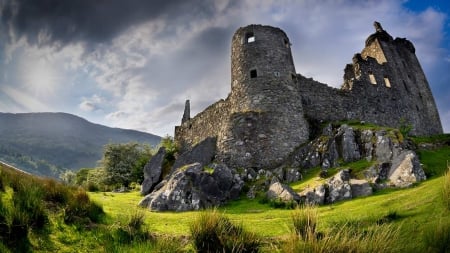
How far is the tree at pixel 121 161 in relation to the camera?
3484cm

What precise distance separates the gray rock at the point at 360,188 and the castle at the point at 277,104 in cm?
597

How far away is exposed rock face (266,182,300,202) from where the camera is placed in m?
11.6

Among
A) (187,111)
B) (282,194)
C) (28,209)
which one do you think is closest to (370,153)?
(282,194)

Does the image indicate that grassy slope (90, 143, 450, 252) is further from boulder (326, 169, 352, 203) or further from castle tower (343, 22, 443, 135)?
castle tower (343, 22, 443, 135)

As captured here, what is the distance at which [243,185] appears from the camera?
50.1 ft

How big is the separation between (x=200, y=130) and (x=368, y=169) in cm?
1503

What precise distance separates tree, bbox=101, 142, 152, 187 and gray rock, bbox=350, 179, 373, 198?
2482 cm

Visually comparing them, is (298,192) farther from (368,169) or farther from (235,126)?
(235,126)

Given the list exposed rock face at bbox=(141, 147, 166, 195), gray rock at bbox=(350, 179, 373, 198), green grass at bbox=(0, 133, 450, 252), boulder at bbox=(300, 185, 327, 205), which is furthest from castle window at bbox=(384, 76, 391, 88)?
green grass at bbox=(0, 133, 450, 252)

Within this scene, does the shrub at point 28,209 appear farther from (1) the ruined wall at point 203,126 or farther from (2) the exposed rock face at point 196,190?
(1) the ruined wall at point 203,126

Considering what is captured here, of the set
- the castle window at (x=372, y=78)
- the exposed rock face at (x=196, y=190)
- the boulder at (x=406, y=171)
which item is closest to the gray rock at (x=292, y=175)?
the exposed rock face at (x=196, y=190)

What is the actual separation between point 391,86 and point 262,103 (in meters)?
15.6

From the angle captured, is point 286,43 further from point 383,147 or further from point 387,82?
point 387,82

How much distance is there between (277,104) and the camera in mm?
19000
